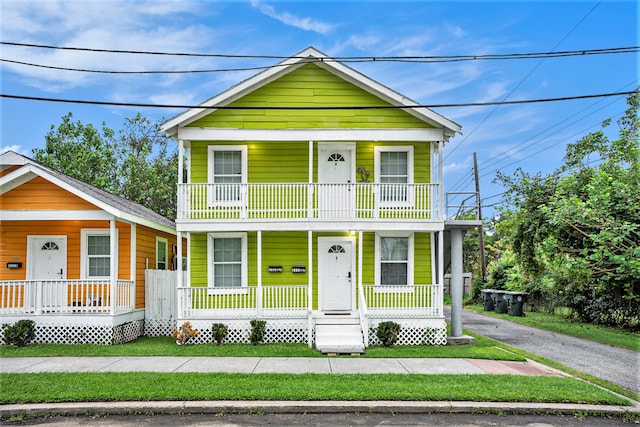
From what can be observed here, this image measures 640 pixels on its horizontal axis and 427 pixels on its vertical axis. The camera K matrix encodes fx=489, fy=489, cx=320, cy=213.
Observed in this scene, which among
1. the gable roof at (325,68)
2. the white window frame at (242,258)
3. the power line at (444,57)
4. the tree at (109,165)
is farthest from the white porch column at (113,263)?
the tree at (109,165)

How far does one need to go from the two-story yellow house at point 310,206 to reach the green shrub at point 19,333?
391cm

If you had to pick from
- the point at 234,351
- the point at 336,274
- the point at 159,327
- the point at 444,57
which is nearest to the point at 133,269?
the point at 159,327

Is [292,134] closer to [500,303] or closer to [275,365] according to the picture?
[275,365]

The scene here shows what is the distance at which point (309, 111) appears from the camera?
15.0 meters

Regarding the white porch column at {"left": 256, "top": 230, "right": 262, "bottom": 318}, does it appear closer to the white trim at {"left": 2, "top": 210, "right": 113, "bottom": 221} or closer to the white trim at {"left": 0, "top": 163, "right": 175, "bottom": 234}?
the white trim at {"left": 0, "top": 163, "right": 175, "bottom": 234}

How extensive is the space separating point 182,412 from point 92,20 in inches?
527

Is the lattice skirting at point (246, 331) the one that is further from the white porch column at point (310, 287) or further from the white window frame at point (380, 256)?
the white window frame at point (380, 256)

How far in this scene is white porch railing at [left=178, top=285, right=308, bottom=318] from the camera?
1399cm

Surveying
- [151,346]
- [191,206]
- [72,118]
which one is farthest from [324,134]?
[72,118]

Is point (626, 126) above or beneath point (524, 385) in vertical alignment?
above

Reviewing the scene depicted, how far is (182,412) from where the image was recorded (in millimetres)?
7410

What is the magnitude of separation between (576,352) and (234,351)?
29.6 feet

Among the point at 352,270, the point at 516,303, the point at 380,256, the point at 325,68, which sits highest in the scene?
the point at 325,68

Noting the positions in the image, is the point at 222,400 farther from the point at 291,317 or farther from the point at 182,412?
the point at 291,317
